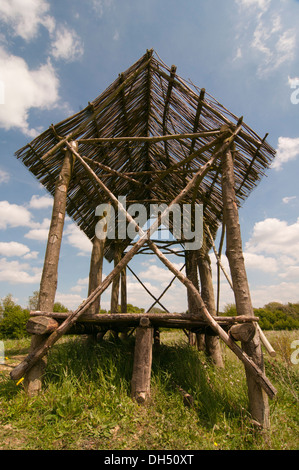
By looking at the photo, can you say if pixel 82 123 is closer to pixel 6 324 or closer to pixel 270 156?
pixel 270 156

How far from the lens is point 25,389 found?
3.50m

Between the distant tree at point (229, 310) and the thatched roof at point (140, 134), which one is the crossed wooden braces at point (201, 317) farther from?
the distant tree at point (229, 310)

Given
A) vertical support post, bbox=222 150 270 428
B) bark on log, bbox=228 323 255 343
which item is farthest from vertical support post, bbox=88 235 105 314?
bark on log, bbox=228 323 255 343

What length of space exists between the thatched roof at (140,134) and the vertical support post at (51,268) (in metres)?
0.56

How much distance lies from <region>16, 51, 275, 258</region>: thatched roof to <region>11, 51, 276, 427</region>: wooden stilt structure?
0.9 inches

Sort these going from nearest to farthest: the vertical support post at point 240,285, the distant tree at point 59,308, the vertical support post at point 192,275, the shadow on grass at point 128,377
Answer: the vertical support post at point 240,285
the shadow on grass at point 128,377
the vertical support post at point 192,275
the distant tree at point 59,308

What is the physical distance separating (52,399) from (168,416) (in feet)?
4.62

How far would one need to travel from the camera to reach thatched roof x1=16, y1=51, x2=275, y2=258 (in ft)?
16.5

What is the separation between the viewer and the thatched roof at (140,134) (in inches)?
198

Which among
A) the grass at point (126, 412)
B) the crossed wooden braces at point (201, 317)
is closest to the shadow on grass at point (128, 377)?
the grass at point (126, 412)

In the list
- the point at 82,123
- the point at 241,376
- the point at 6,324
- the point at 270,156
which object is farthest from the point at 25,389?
the point at 6,324

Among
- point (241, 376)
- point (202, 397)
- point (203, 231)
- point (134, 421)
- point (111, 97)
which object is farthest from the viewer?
point (203, 231)
